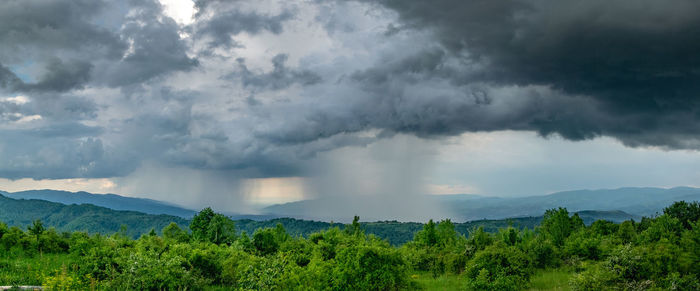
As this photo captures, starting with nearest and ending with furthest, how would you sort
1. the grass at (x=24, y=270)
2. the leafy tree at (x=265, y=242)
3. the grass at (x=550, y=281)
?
the grass at (x=24, y=270), the grass at (x=550, y=281), the leafy tree at (x=265, y=242)

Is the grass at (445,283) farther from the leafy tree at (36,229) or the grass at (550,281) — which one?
the leafy tree at (36,229)

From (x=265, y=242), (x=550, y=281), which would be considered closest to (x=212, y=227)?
(x=265, y=242)

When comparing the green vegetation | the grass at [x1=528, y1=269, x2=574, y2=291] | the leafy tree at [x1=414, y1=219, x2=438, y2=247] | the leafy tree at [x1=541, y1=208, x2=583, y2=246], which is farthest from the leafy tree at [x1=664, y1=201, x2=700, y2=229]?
the grass at [x1=528, y1=269, x2=574, y2=291]

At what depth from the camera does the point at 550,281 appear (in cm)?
3725

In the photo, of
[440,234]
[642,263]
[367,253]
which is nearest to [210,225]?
[440,234]

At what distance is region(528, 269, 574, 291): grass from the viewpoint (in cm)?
3391

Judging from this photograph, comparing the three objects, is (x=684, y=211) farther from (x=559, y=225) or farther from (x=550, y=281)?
(x=550, y=281)

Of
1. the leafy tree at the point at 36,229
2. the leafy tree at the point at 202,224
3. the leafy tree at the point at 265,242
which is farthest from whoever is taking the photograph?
the leafy tree at the point at 202,224

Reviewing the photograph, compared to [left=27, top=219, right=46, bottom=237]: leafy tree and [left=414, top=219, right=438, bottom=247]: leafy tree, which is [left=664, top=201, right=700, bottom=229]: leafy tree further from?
[left=27, top=219, right=46, bottom=237]: leafy tree

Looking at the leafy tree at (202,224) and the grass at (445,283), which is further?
the leafy tree at (202,224)

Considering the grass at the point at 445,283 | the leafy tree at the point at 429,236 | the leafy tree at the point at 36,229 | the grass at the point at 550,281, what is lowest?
the grass at the point at 445,283

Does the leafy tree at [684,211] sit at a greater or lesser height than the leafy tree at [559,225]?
greater

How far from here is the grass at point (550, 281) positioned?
33906 mm

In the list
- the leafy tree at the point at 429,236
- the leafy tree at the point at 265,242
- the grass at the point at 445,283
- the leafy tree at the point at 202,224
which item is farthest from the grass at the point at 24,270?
the leafy tree at the point at 429,236
